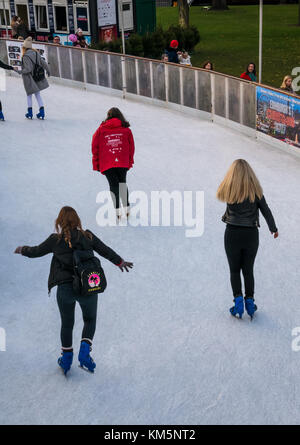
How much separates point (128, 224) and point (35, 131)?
6.04 metres

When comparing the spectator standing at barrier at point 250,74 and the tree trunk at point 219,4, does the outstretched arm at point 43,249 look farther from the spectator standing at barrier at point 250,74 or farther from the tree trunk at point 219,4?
the tree trunk at point 219,4

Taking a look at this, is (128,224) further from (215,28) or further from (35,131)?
(215,28)

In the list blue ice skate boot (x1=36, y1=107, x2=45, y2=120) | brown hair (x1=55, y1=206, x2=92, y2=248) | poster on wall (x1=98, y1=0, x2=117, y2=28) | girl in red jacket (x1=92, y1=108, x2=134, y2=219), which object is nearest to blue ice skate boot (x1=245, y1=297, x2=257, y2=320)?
brown hair (x1=55, y1=206, x2=92, y2=248)

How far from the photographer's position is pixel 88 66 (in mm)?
20547

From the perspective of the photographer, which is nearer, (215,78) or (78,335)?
(78,335)

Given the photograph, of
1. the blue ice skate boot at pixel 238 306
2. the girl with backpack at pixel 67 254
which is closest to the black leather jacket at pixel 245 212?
the blue ice skate boot at pixel 238 306

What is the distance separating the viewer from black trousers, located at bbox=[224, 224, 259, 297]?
7.38m

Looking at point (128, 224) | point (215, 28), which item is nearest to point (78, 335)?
point (128, 224)

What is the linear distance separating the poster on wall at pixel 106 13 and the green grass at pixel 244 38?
19.2ft

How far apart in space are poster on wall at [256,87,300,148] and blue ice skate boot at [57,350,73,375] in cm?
828

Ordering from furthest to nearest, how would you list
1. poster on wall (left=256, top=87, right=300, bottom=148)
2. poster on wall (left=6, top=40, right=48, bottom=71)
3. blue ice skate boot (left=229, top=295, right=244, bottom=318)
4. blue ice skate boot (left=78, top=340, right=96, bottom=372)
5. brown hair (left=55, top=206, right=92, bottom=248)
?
poster on wall (left=6, top=40, right=48, bottom=71)
poster on wall (left=256, top=87, right=300, bottom=148)
blue ice skate boot (left=229, top=295, right=244, bottom=318)
blue ice skate boot (left=78, top=340, right=96, bottom=372)
brown hair (left=55, top=206, right=92, bottom=248)

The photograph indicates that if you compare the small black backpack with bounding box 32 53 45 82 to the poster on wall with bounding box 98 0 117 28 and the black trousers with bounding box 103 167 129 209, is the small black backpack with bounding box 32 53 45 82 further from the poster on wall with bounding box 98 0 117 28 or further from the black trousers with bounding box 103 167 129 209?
the poster on wall with bounding box 98 0 117 28

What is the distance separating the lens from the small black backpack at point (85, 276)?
6238 millimetres

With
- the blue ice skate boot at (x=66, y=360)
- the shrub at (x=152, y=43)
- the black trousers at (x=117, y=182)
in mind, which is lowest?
the shrub at (x=152, y=43)
